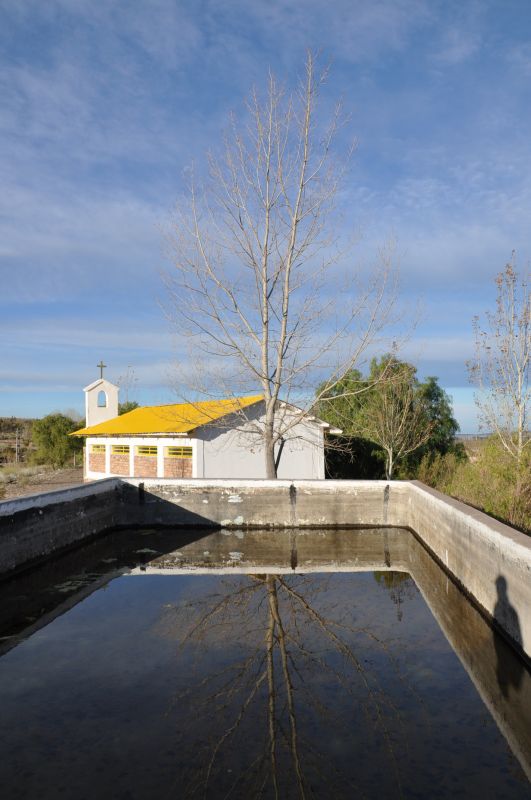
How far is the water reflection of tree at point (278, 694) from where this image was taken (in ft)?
13.6

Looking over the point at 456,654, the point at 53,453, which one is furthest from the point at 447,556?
the point at 53,453

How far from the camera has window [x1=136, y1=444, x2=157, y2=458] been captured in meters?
27.1

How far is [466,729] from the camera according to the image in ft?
A: 16.0

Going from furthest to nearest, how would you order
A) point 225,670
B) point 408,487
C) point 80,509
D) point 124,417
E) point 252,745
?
point 124,417 < point 408,487 < point 80,509 < point 225,670 < point 252,745

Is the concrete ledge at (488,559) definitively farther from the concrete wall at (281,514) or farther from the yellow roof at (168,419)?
the yellow roof at (168,419)

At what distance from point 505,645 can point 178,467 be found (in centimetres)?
1970

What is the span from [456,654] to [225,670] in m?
2.32

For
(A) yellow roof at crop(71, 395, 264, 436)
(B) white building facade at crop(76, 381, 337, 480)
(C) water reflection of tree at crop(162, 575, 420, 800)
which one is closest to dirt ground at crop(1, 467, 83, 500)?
(A) yellow roof at crop(71, 395, 264, 436)

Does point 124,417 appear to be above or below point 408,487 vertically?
above

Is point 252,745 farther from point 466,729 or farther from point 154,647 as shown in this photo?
point 154,647

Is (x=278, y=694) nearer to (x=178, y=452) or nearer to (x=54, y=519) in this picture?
(x=54, y=519)

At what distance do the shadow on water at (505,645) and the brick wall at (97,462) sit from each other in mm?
26611

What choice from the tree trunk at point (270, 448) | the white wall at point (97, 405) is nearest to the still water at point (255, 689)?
the tree trunk at point (270, 448)

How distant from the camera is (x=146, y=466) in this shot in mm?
27703
